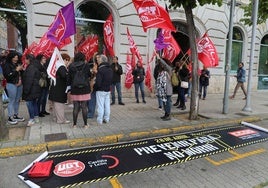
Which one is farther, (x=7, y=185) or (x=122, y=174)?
(x=122, y=174)

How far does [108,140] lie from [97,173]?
156 centimetres

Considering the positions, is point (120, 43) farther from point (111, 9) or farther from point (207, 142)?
point (207, 142)

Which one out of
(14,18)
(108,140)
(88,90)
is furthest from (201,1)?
(14,18)

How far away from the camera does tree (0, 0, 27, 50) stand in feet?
29.3

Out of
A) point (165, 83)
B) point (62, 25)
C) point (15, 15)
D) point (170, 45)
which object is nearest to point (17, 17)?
point (15, 15)

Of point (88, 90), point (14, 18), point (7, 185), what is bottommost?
point (7, 185)

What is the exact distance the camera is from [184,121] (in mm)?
7324

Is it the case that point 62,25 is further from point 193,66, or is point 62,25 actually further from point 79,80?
point 193,66

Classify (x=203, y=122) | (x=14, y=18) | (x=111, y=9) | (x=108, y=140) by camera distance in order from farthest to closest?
(x=111, y=9) → (x=14, y=18) → (x=203, y=122) → (x=108, y=140)

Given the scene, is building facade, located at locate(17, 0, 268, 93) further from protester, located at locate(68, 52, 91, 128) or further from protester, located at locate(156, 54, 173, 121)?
protester, located at locate(68, 52, 91, 128)

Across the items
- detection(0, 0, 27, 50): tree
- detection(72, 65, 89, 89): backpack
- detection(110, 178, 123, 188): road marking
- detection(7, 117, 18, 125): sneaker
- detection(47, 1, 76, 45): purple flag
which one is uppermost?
detection(0, 0, 27, 50): tree

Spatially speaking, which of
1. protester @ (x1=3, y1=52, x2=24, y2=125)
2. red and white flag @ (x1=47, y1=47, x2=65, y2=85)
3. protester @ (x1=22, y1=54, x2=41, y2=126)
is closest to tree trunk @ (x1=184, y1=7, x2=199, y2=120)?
red and white flag @ (x1=47, y1=47, x2=65, y2=85)

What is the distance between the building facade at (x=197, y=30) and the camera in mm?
9109

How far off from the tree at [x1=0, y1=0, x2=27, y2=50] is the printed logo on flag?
657 centimetres
